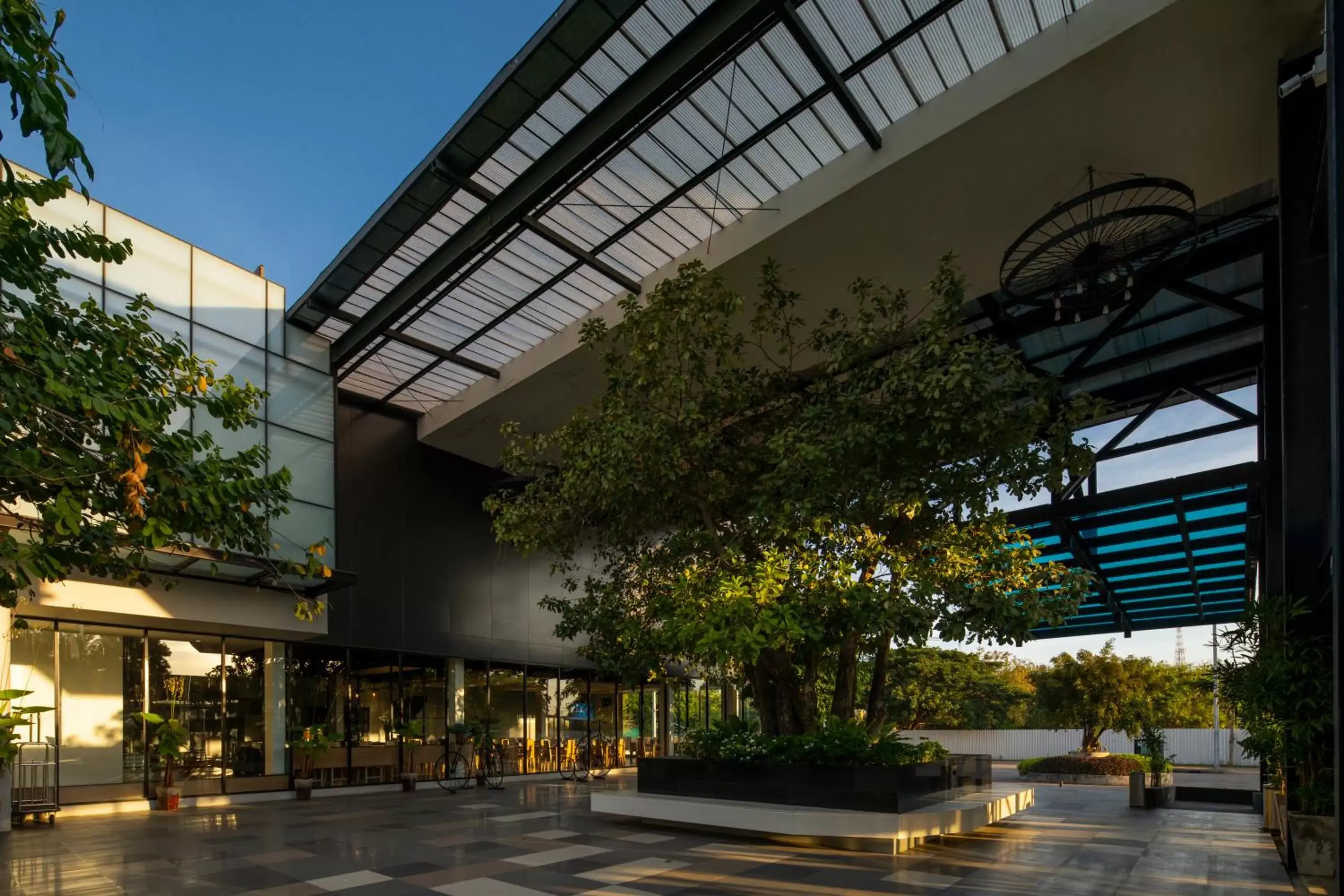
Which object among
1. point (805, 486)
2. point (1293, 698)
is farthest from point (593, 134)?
point (1293, 698)

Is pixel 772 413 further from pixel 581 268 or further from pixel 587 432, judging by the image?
pixel 581 268

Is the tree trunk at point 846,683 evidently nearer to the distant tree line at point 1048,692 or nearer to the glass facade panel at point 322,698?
the distant tree line at point 1048,692

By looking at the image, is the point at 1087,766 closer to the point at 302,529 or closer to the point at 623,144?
the point at 302,529

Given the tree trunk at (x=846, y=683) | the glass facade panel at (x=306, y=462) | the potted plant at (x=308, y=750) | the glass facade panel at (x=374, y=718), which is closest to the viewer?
the tree trunk at (x=846, y=683)

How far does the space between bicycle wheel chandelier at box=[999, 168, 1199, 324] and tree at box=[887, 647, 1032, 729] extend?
24.1m

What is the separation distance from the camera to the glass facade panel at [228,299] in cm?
1664

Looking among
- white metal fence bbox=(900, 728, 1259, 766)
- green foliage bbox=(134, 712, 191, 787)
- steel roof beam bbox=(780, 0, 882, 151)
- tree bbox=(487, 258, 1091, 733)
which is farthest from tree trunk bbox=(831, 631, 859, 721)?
white metal fence bbox=(900, 728, 1259, 766)

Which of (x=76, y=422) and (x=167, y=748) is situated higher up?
(x=76, y=422)

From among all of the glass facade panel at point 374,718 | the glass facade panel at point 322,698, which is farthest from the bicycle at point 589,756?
the glass facade panel at point 322,698

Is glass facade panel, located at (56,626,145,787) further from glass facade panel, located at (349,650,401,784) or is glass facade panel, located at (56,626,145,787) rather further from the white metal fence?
the white metal fence

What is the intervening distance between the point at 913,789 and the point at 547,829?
4.86m

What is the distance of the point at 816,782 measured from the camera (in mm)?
11383

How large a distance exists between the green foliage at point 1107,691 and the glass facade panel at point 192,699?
18.6m

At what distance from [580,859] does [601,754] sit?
1620 cm
